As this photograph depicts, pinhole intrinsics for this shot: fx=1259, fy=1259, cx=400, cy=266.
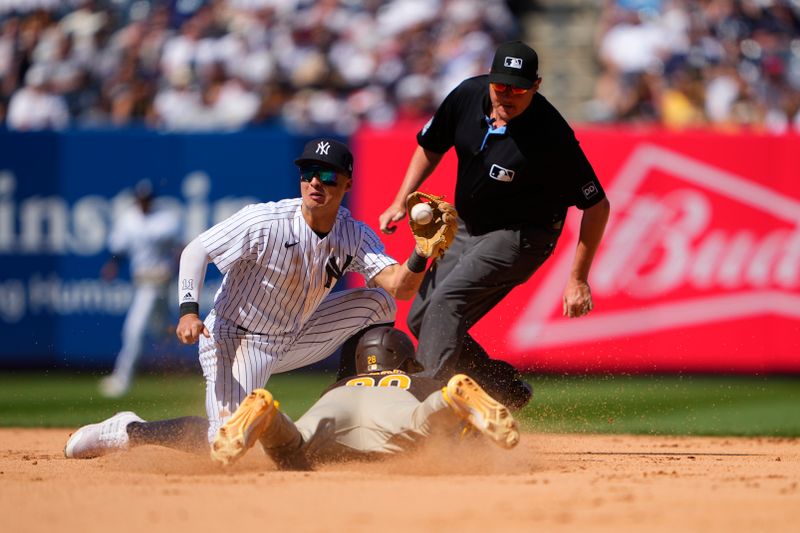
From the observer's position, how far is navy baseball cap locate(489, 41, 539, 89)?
6855 millimetres

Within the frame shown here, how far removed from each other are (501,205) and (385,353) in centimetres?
114

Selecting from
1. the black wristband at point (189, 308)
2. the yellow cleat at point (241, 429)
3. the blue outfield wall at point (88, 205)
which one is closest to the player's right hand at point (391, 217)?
the black wristband at point (189, 308)

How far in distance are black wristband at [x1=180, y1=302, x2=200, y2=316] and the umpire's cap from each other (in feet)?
3.40

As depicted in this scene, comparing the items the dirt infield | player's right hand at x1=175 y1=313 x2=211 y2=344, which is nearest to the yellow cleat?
the dirt infield

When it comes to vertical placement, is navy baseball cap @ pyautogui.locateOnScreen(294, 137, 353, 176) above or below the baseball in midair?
above

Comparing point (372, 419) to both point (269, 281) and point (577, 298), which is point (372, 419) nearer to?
point (269, 281)

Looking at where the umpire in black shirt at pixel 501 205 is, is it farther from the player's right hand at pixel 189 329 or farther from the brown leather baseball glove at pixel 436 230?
the player's right hand at pixel 189 329

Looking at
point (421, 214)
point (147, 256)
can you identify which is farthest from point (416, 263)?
point (147, 256)

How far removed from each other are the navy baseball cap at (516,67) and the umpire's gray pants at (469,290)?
904mm

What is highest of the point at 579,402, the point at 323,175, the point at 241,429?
the point at 323,175

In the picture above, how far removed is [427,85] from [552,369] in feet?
14.0

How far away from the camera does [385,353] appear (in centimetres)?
689

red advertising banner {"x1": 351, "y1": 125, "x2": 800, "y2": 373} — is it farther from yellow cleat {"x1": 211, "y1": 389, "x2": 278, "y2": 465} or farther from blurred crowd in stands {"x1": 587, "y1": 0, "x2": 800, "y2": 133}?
yellow cleat {"x1": 211, "y1": 389, "x2": 278, "y2": 465}

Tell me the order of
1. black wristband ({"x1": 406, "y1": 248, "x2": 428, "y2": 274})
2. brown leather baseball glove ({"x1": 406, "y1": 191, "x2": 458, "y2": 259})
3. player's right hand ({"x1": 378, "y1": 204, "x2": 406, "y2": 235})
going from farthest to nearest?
player's right hand ({"x1": 378, "y1": 204, "x2": 406, "y2": 235}) → black wristband ({"x1": 406, "y1": 248, "x2": 428, "y2": 274}) → brown leather baseball glove ({"x1": 406, "y1": 191, "x2": 458, "y2": 259})
